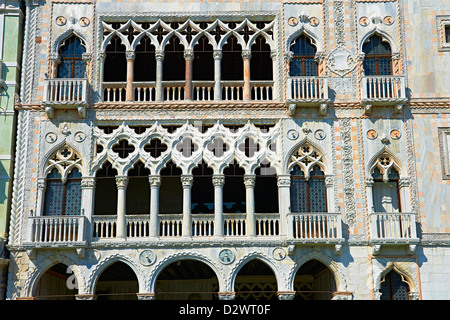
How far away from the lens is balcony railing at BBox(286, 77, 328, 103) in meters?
22.9

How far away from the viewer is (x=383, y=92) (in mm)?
22891

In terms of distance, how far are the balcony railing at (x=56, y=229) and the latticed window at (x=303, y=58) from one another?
28.8ft

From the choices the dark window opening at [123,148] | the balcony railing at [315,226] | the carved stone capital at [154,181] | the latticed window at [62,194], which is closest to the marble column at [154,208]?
the carved stone capital at [154,181]

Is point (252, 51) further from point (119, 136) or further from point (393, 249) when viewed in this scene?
point (393, 249)

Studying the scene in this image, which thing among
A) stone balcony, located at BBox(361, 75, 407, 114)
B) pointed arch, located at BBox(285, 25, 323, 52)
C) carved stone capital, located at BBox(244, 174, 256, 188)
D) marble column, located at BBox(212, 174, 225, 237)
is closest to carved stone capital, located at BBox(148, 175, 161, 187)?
marble column, located at BBox(212, 174, 225, 237)

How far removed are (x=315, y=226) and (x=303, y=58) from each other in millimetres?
6002

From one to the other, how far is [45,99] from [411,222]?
40.8 ft

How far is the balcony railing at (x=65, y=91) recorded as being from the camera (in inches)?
899

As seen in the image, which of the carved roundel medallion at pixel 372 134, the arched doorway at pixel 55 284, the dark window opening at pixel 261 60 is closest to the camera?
the arched doorway at pixel 55 284

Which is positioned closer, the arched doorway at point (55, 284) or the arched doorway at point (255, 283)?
the arched doorway at point (55, 284)

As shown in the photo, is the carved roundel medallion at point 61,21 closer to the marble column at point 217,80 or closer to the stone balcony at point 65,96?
the stone balcony at point 65,96

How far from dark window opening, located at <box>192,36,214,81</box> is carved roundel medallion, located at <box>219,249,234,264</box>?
694cm

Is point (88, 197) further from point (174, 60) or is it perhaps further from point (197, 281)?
point (174, 60)

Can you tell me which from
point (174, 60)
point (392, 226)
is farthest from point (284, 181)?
point (174, 60)
